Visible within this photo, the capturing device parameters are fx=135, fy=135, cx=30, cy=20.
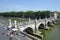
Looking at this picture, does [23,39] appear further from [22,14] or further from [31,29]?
[22,14]

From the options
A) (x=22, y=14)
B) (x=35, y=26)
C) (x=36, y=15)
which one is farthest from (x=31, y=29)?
(x=22, y=14)

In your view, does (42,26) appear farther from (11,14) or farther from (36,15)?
(11,14)

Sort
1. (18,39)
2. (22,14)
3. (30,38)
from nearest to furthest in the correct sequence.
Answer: (18,39) → (30,38) → (22,14)

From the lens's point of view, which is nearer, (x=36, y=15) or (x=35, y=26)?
(x=35, y=26)

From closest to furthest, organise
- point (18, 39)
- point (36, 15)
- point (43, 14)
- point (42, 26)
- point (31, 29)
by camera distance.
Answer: point (18, 39)
point (31, 29)
point (42, 26)
point (43, 14)
point (36, 15)

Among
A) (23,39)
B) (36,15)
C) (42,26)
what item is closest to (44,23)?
(42,26)

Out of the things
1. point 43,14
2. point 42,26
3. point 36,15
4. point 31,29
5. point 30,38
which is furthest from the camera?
point 36,15

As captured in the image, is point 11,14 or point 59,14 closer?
point 59,14

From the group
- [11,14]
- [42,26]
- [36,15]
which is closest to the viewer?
[42,26]

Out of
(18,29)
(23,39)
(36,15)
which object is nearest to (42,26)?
(18,29)
